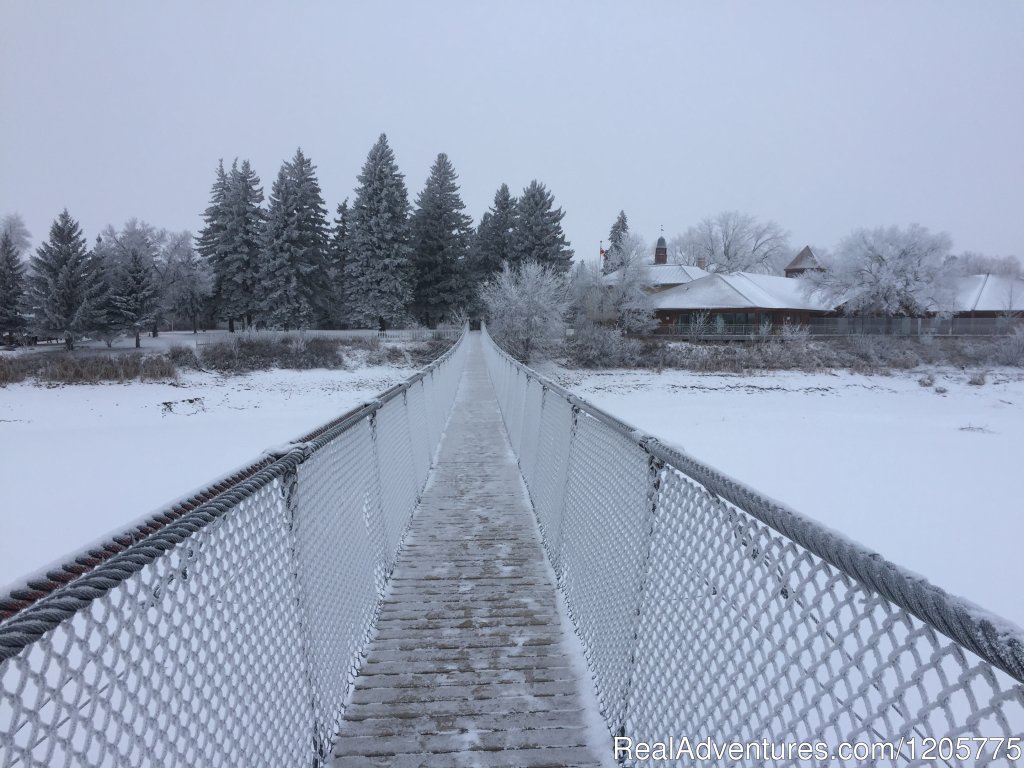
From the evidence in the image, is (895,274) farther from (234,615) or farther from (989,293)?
(234,615)

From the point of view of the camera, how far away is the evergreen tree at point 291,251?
32.8 meters

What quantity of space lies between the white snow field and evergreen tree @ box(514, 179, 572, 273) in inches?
743

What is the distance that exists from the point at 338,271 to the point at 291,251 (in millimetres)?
6430

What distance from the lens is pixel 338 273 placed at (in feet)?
128

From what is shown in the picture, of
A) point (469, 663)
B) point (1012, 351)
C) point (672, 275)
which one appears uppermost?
point (672, 275)

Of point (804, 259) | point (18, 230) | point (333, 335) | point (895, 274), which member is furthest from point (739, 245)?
point (18, 230)

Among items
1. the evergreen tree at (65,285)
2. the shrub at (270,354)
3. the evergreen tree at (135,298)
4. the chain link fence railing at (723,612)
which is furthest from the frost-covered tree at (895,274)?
the evergreen tree at (65,285)

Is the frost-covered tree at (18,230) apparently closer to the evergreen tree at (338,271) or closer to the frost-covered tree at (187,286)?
the frost-covered tree at (187,286)

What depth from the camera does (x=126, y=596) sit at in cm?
111

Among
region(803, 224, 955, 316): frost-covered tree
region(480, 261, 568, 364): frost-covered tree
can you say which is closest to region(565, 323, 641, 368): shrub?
region(480, 261, 568, 364): frost-covered tree

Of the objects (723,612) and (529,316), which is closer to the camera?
(723,612)

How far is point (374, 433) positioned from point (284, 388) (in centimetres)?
2114

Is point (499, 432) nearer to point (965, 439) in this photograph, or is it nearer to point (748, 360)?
point (965, 439)

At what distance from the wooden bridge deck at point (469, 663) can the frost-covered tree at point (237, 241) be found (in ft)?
113
